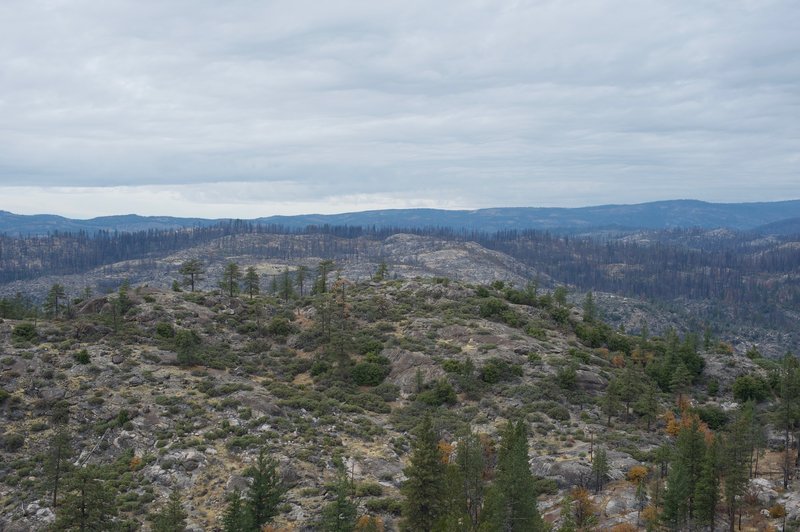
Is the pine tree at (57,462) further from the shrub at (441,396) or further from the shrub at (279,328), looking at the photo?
the shrub at (279,328)

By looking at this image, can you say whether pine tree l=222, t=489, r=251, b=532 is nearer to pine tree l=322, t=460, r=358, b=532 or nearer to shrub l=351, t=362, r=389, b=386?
pine tree l=322, t=460, r=358, b=532

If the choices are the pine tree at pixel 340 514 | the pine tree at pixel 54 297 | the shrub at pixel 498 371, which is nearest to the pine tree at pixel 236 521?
the pine tree at pixel 340 514

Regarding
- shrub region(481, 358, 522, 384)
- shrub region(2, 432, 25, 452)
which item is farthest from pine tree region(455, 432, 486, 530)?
shrub region(2, 432, 25, 452)

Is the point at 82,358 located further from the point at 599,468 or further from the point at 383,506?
the point at 599,468

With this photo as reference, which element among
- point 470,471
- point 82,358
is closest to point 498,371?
point 470,471

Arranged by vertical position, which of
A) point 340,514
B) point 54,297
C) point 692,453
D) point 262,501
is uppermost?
point 54,297
